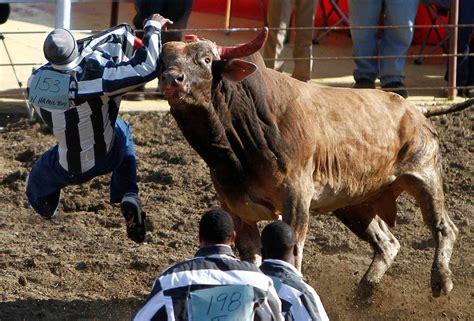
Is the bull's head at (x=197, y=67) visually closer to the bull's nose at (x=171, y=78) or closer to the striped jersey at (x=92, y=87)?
the bull's nose at (x=171, y=78)

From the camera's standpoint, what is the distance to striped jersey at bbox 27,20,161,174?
773cm

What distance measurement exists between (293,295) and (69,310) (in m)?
2.94

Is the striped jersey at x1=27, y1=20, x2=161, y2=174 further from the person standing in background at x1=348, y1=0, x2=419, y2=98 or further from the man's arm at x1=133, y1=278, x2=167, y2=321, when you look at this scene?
the person standing in background at x1=348, y1=0, x2=419, y2=98

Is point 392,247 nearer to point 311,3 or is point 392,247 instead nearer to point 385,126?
point 385,126

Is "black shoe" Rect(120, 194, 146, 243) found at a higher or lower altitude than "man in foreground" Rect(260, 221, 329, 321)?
lower

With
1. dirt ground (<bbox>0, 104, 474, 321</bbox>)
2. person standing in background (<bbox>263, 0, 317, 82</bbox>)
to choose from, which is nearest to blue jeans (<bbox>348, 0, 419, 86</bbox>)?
person standing in background (<bbox>263, 0, 317, 82</bbox>)

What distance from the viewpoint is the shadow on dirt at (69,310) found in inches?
331

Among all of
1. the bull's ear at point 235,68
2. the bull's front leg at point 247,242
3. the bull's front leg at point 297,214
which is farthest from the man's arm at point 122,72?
the bull's front leg at point 247,242

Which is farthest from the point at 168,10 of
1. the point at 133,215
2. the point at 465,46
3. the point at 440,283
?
the point at 440,283

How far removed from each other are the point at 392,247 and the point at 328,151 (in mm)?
1439

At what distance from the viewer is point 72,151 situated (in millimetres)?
8180

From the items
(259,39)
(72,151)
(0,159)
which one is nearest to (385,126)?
(259,39)

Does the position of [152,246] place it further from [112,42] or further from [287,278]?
[287,278]

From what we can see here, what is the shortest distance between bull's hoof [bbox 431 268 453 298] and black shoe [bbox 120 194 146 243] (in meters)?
2.12
